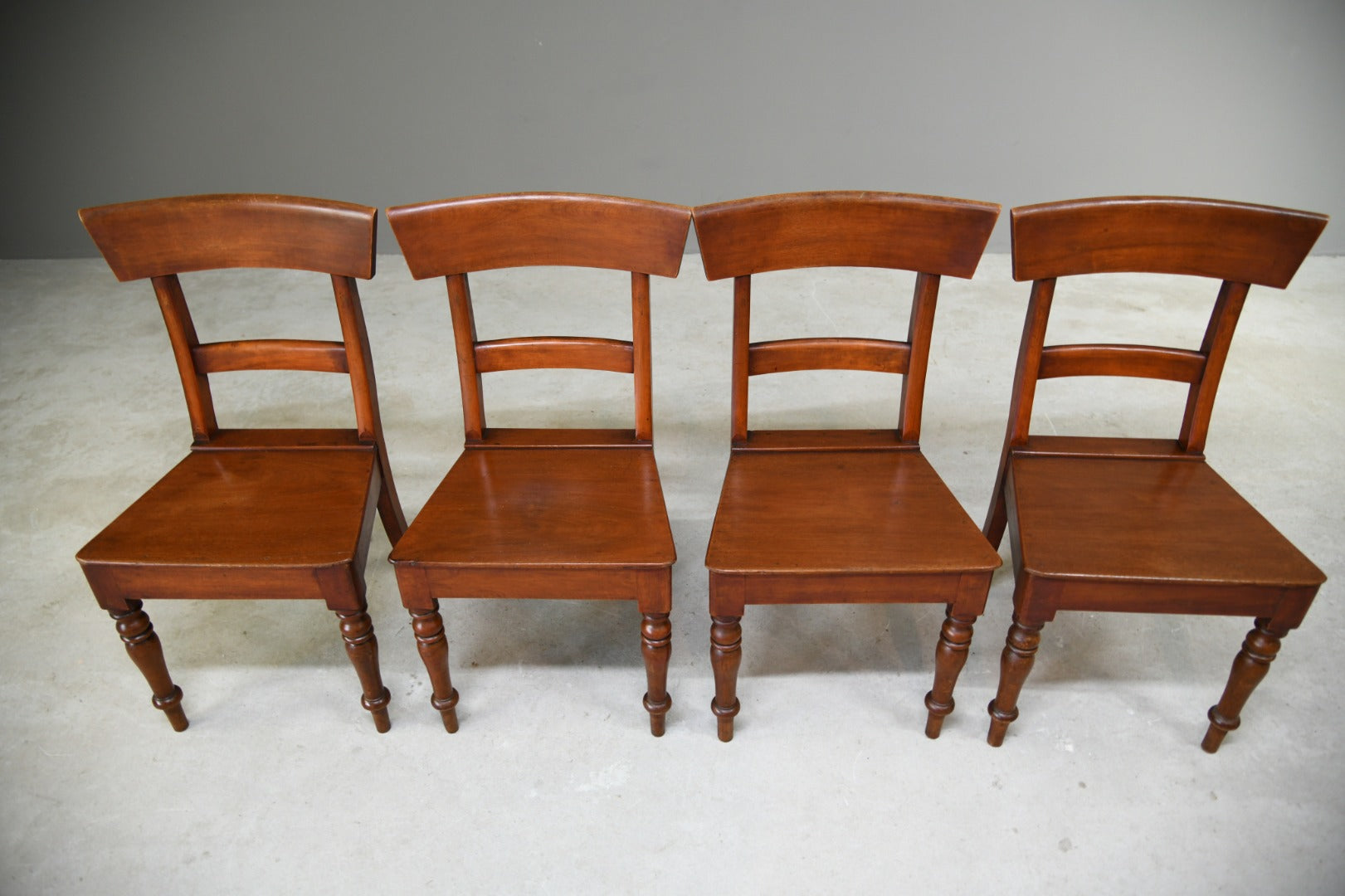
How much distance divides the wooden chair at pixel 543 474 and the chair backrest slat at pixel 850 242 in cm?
11

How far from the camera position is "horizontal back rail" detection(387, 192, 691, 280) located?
1635mm

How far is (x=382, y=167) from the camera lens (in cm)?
436

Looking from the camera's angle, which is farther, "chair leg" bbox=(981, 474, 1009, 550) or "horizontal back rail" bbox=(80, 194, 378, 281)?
"chair leg" bbox=(981, 474, 1009, 550)

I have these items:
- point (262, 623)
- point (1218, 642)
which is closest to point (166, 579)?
point (262, 623)

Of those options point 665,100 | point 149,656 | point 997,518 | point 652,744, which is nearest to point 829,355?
point 997,518

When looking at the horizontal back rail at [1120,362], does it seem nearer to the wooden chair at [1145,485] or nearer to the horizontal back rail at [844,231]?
the wooden chair at [1145,485]

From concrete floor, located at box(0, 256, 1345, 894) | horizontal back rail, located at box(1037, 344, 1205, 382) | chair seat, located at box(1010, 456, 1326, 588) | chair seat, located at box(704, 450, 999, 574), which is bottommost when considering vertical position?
concrete floor, located at box(0, 256, 1345, 894)

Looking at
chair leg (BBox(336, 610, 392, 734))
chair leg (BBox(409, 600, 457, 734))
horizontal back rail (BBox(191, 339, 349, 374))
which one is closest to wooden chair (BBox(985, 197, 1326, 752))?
chair leg (BBox(409, 600, 457, 734))

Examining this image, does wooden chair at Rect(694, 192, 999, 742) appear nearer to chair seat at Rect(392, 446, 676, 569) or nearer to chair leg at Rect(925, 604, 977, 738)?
chair leg at Rect(925, 604, 977, 738)

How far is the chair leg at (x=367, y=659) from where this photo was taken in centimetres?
160

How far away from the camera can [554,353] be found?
1.80 metres

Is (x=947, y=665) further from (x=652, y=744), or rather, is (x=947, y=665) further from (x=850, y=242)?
(x=850, y=242)

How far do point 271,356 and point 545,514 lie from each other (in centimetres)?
71

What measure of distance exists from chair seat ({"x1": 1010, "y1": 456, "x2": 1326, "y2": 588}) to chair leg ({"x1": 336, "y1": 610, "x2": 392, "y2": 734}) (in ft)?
4.06
